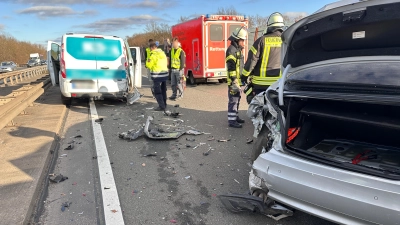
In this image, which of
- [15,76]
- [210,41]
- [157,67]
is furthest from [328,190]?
[15,76]

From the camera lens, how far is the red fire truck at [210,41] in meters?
12.1

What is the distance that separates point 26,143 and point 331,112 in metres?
4.72

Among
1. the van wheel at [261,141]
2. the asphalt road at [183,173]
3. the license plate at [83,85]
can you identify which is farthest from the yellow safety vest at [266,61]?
the license plate at [83,85]

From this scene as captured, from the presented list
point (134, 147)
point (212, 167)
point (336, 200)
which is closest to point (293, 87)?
point (336, 200)

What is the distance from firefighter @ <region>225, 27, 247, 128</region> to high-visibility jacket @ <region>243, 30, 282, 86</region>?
0.62 meters

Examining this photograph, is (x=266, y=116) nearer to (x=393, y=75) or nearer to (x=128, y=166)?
(x=393, y=75)

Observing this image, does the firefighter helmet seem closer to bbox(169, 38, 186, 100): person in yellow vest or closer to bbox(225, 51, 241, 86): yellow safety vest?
bbox(225, 51, 241, 86): yellow safety vest

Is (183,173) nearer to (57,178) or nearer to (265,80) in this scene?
(57,178)

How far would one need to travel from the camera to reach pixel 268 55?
5.03 m

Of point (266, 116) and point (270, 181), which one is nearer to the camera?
point (270, 181)

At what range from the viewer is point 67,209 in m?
3.12

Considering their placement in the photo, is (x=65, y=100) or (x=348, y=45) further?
(x=65, y=100)

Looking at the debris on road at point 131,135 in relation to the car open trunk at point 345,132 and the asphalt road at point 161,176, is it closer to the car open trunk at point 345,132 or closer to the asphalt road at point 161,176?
the asphalt road at point 161,176

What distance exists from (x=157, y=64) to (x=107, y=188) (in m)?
4.80
